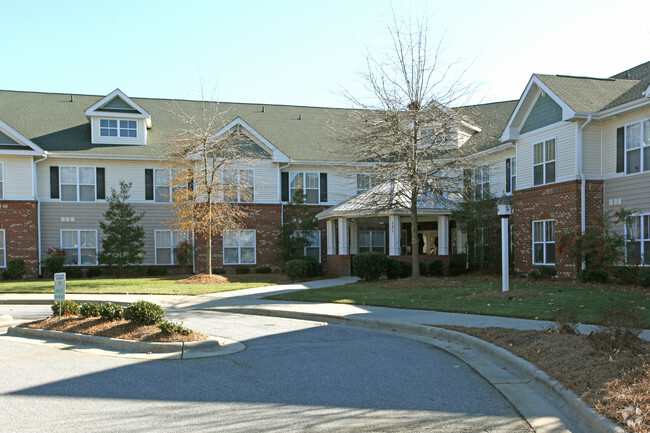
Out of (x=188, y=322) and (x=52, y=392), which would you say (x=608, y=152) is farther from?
(x=52, y=392)

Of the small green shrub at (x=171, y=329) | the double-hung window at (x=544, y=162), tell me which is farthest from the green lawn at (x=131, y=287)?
the double-hung window at (x=544, y=162)

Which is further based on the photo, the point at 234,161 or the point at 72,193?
the point at 72,193

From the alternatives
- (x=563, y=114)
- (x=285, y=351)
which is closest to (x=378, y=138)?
(x=563, y=114)

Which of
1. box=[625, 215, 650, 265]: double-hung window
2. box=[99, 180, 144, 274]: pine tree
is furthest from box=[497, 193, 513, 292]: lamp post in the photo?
box=[99, 180, 144, 274]: pine tree

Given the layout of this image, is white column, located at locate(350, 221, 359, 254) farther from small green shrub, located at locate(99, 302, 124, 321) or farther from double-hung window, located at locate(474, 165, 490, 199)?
small green shrub, located at locate(99, 302, 124, 321)

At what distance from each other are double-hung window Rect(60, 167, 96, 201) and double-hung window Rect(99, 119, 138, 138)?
81.5 inches

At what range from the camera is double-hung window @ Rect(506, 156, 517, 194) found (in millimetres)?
25375

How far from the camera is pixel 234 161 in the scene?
2630 cm

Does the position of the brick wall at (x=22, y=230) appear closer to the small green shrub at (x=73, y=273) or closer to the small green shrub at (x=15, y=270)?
the small green shrub at (x=15, y=270)

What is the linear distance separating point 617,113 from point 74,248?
2533 centimetres

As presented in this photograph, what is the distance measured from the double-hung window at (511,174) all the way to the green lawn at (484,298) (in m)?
6.31

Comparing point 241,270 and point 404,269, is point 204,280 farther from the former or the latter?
point 404,269

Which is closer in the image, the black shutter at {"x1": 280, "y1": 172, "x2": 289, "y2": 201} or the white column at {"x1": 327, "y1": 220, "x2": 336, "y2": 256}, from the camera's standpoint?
the white column at {"x1": 327, "y1": 220, "x2": 336, "y2": 256}

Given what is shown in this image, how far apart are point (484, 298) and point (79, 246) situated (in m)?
21.7
